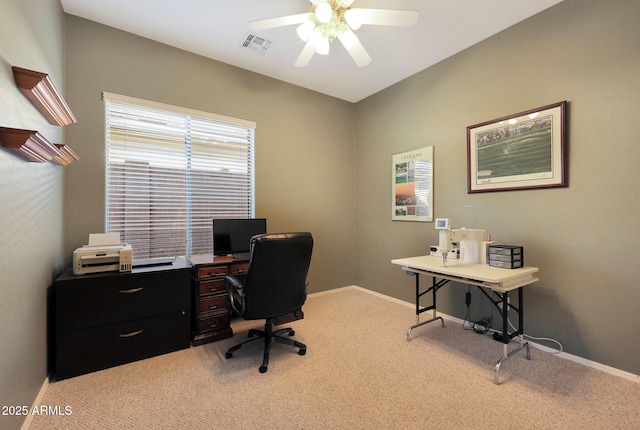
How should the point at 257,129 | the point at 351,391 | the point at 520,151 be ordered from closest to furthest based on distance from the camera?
the point at 351,391, the point at 520,151, the point at 257,129

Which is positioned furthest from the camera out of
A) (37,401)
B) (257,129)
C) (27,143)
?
(257,129)

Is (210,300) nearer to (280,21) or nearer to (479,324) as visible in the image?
(280,21)

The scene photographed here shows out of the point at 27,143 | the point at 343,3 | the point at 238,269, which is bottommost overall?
the point at 238,269

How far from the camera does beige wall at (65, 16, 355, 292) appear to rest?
2496mm

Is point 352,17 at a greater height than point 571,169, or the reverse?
point 352,17

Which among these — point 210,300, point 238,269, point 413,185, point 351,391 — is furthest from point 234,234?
point 413,185

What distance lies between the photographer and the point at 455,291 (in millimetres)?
3031

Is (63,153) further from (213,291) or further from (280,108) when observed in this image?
(280,108)

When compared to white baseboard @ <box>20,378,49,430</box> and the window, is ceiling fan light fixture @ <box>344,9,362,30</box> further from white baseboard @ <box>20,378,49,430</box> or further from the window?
white baseboard @ <box>20,378,49,430</box>

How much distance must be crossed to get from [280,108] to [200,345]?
3.03 metres

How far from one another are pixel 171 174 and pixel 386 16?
8.50ft

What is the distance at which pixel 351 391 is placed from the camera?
72.5 inches

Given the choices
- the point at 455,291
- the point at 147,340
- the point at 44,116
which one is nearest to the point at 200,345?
the point at 147,340

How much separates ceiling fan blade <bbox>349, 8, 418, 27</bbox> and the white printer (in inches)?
103
